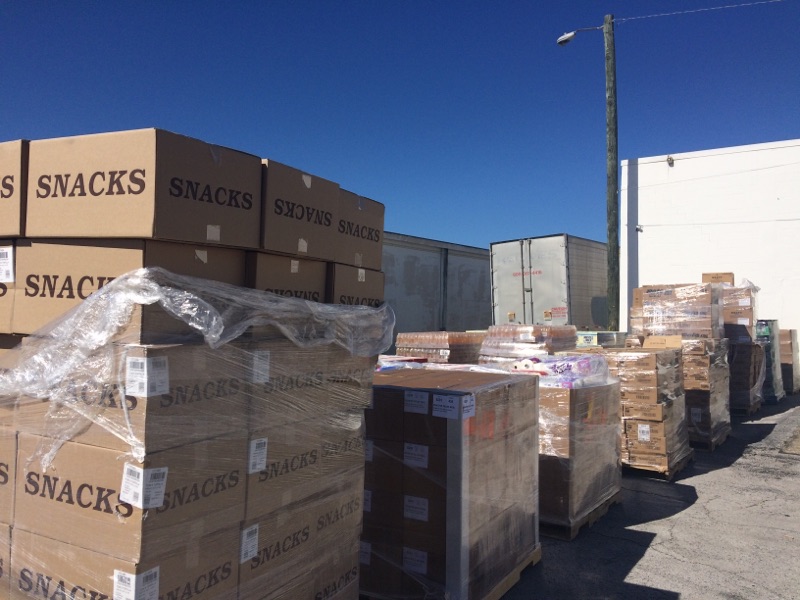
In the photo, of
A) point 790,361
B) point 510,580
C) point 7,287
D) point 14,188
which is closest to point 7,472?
point 7,287

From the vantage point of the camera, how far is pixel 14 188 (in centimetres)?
225

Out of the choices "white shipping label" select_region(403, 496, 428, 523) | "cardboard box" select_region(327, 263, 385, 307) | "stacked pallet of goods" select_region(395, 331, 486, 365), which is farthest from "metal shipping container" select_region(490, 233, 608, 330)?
"cardboard box" select_region(327, 263, 385, 307)

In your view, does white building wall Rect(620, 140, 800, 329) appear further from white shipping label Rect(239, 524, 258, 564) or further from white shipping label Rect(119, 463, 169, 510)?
white shipping label Rect(119, 463, 169, 510)

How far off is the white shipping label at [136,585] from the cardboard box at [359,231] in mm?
1489

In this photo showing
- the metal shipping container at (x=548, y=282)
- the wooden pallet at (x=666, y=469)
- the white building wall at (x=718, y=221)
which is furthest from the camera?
the white building wall at (x=718, y=221)

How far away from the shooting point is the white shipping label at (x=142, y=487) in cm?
187

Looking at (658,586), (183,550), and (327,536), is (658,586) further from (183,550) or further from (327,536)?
(183,550)

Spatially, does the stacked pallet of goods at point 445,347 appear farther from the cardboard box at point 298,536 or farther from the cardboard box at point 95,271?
the cardboard box at point 95,271

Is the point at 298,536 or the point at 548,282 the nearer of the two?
the point at 298,536

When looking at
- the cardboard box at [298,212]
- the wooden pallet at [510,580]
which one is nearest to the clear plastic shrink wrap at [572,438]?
the wooden pallet at [510,580]

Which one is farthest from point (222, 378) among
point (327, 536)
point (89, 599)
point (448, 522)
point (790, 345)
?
point (790, 345)

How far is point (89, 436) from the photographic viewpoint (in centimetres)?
202

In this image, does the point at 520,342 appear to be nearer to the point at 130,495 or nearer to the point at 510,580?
the point at 510,580

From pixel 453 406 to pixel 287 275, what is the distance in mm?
1209
